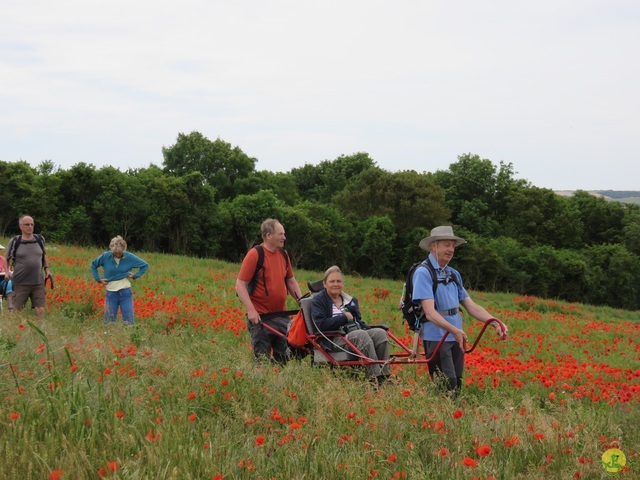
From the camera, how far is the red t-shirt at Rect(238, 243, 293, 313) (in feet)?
24.9

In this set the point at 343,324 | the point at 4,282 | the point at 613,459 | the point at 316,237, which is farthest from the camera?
the point at 316,237

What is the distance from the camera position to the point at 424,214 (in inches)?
2090

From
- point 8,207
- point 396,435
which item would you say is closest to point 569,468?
point 396,435

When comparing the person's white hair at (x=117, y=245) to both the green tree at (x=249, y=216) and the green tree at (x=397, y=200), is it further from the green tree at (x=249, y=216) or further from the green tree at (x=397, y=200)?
the green tree at (x=397, y=200)

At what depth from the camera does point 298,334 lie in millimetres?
7379

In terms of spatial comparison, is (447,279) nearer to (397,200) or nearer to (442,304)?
(442,304)

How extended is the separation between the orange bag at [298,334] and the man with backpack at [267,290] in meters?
0.15

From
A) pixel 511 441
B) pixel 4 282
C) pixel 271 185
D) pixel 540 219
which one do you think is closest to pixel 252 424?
pixel 511 441

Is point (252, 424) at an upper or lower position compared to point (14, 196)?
lower

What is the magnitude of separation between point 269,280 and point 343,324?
1033 mm

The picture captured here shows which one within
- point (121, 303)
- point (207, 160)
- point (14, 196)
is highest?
point (207, 160)

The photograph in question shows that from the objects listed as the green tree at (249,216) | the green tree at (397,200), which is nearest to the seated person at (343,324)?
the green tree at (249,216)

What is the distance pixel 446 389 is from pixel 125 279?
6.29 meters

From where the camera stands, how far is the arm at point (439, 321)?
634cm
